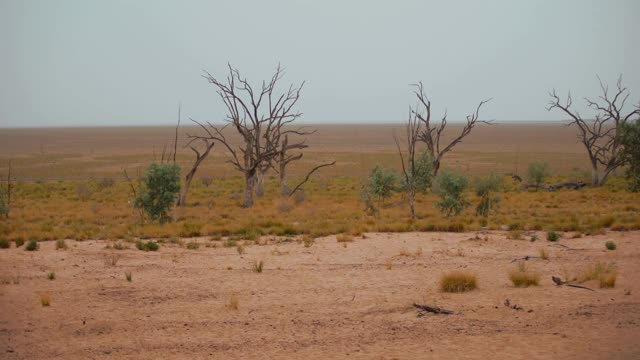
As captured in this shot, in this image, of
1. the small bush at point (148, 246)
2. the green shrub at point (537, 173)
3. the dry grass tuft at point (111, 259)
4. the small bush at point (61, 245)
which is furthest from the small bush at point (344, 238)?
the green shrub at point (537, 173)

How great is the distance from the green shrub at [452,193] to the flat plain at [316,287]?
78cm

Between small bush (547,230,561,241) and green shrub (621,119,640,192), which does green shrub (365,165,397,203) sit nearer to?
small bush (547,230,561,241)

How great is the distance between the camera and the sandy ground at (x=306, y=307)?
899cm

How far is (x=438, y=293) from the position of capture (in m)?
11.9

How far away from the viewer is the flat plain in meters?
9.16

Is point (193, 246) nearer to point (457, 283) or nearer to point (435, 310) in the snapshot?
point (457, 283)

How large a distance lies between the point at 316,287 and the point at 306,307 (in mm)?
1428

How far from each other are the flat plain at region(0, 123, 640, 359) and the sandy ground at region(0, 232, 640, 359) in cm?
4

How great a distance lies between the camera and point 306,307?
11078 millimetres

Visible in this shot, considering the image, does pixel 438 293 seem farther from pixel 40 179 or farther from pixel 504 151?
pixel 504 151

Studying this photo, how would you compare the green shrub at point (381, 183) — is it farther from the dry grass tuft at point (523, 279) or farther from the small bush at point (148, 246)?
the dry grass tuft at point (523, 279)

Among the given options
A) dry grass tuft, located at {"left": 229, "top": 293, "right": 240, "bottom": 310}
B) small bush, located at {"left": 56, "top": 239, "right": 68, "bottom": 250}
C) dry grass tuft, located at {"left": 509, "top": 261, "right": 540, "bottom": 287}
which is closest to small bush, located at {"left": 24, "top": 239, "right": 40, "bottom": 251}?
small bush, located at {"left": 56, "top": 239, "right": 68, "bottom": 250}

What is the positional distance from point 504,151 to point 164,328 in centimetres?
7356

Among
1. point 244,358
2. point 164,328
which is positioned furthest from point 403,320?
point 164,328
